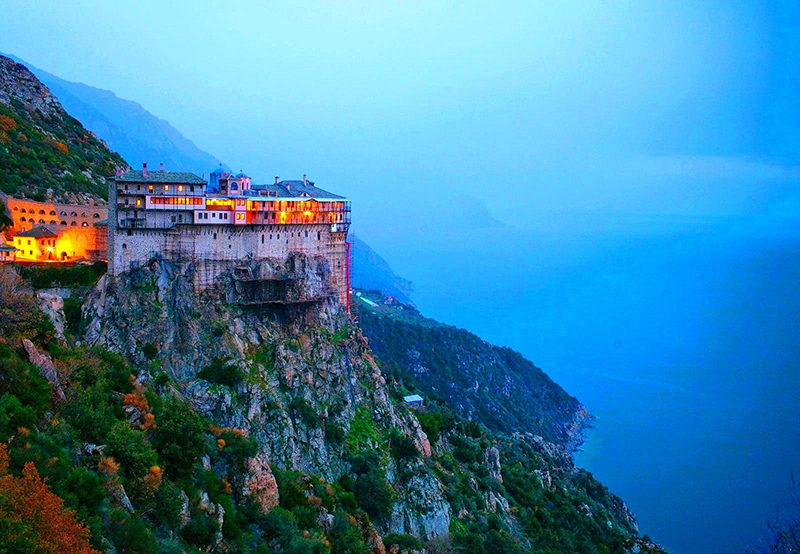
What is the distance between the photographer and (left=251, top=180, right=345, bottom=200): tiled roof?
48.7 m

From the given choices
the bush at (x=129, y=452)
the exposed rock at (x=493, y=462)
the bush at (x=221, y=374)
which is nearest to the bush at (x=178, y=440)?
the bush at (x=129, y=452)

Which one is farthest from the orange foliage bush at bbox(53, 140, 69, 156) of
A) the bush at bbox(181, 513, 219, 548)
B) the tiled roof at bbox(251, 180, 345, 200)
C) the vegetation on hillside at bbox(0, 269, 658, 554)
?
the bush at bbox(181, 513, 219, 548)

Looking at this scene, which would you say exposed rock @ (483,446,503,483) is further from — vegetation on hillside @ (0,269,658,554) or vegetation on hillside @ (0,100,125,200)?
vegetation on hillside @ (0,100,125,200)

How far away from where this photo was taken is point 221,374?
42.7 meters

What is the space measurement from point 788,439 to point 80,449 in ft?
282

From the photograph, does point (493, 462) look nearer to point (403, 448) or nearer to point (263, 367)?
point (403, 448)

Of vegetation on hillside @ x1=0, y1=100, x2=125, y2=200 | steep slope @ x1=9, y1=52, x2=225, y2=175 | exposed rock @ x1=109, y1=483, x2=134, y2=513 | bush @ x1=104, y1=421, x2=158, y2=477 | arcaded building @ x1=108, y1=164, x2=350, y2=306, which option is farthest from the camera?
steep slope @ x1=9, y1=52, x2=225, y2=175

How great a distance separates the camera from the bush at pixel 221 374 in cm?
4244

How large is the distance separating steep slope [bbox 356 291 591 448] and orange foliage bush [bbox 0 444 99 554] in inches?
2684

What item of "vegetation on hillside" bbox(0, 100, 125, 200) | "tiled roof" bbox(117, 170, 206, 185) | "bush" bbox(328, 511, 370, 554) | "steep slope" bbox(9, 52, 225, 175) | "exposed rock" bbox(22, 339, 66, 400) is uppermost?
"steep slope" bbox(9, 52, 225, 175)

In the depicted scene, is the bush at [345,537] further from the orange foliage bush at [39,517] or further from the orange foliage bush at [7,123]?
the orange foliage bush at [7,123]

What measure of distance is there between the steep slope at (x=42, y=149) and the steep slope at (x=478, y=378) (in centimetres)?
4089

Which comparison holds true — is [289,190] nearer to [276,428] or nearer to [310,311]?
[310,311]

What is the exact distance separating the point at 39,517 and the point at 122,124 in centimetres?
16409
